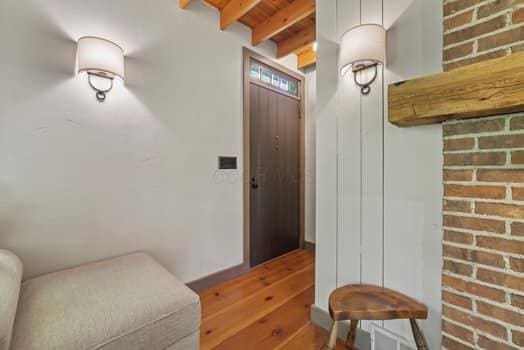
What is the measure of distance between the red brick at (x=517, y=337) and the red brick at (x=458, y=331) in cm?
13

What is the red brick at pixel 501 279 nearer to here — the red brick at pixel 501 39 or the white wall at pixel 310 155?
the red brick at pixel 501 39

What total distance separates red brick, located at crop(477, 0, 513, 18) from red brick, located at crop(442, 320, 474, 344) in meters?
1.37

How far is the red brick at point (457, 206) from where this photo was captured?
1057 mm

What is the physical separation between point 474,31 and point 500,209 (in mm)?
770

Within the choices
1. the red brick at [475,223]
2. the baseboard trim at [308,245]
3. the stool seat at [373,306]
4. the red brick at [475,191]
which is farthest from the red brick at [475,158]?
the baseboard trim at [308,245]

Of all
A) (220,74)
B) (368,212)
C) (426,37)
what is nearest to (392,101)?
(426,37)

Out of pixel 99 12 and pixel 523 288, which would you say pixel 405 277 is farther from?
pixel 99 12

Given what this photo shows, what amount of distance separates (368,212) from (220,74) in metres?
Result: 1.84

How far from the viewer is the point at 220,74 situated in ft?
7.68

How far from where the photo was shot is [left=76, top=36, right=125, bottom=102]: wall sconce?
145 cm

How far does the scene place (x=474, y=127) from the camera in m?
1.04

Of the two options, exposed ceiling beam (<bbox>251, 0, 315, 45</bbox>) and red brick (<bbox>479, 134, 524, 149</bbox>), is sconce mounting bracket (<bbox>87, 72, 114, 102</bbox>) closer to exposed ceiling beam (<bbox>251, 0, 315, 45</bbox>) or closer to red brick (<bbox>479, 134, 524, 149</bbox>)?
exposed ceiling beam (<bbox>251, 0, 315, 45</bbox>)

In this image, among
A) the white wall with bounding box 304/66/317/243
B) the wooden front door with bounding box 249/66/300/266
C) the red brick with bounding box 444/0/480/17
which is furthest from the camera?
the white wall with bounding box 304/66/317/243

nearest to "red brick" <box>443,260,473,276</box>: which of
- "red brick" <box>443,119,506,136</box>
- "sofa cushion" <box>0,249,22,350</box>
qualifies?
"red brick" <box>443,119,506,136</box>
